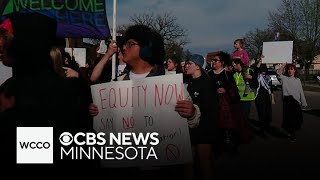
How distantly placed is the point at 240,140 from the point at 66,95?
5.75 m

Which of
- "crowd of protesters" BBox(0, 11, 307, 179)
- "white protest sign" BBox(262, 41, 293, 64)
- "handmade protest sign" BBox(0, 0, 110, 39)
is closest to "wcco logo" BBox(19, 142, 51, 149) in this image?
"crowd of protesters" BBox(0, 11, 307, 179)

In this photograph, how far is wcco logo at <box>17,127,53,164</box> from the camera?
214 centimetres

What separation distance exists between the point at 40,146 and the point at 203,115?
246 centimetres

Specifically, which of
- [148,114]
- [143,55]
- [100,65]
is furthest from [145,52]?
[100,65]

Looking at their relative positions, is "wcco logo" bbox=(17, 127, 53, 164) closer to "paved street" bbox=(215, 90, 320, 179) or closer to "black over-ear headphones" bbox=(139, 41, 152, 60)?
"black over-ear headphones" bbox=(139, 41, 152, 60)

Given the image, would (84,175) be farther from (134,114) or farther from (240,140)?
(240,140)

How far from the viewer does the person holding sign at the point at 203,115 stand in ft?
14.9

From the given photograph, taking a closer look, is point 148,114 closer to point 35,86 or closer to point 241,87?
point 35,86

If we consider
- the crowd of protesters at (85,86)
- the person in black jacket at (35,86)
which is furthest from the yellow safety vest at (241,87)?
the person in black jacket at (35,86)

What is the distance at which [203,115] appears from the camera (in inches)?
185

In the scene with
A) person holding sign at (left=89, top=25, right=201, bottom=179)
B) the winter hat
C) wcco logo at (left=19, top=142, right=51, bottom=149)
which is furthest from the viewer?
the winter hat

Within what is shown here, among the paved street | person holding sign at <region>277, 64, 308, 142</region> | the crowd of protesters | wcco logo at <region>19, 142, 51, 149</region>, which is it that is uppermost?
the crowd of protesters

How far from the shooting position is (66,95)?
208 centimetres

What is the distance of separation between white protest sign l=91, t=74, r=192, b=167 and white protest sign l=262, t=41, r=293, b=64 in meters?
9.17
